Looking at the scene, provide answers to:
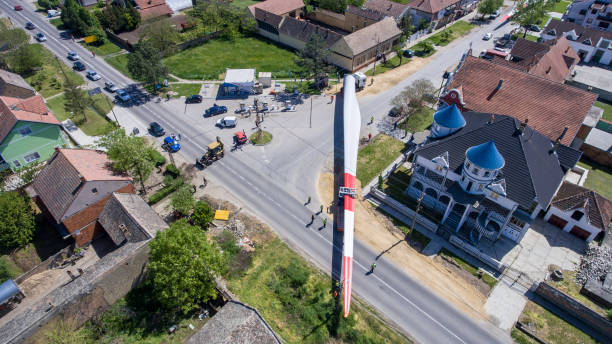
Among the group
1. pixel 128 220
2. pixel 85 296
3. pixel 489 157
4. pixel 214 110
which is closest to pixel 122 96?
pixel 214 110

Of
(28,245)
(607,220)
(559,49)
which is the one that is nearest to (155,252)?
(28,245)

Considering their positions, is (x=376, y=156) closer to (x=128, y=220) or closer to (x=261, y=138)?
(x=261, y=138)

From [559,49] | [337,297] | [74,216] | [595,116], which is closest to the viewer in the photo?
[337,297]

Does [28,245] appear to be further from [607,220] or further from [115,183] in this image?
[607,220]

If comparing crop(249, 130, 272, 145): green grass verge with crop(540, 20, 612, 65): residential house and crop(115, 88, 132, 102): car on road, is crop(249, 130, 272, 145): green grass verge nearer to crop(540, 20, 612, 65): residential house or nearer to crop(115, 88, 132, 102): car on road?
crop(115, 88, 132, 102): car on road

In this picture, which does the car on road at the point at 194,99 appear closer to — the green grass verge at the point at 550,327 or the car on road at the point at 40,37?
the car on road at the point at 40,37

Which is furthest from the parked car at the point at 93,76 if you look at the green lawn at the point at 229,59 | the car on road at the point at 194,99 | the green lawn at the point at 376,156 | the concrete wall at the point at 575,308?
the concrete wall at the point at 575,308
